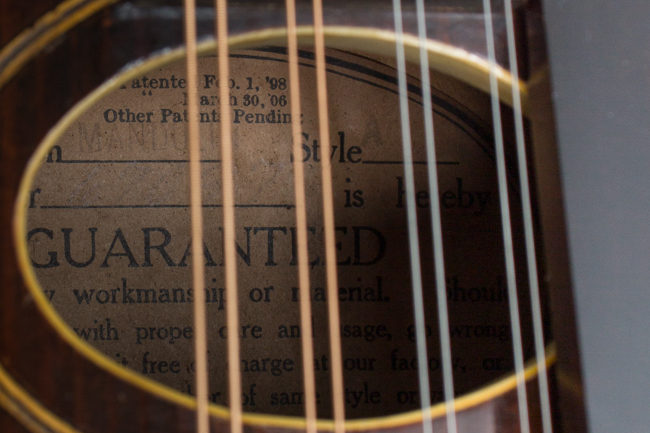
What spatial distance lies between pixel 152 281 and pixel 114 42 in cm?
41

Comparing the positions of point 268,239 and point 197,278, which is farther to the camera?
point 268,239

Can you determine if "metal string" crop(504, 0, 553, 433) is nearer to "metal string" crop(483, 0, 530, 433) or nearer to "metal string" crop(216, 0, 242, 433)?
"metal string" crop(483, 0, 530, 433)

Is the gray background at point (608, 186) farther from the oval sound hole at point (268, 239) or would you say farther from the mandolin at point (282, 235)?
the oval sound hole at point (268, 239)

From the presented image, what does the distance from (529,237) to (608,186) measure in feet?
0.20

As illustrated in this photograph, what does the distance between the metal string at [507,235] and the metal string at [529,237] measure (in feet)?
0.04

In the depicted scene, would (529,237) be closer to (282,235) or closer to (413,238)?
(413,238)

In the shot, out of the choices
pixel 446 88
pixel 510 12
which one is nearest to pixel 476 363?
pixel 446 88

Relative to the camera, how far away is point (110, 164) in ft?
2.45

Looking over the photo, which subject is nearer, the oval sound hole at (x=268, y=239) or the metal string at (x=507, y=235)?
the metal string at (x=507, y=235)

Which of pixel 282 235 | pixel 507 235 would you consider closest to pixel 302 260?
pixel 507 235

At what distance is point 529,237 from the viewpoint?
414 mm

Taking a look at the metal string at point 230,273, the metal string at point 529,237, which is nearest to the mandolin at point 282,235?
the metal string at point 529,237

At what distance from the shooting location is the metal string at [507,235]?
38 centimetres

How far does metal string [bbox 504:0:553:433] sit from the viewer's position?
38 centimetres
